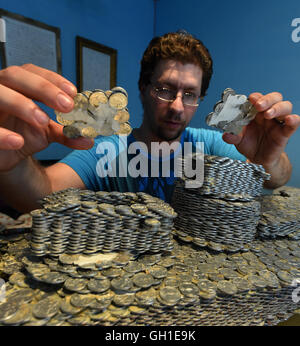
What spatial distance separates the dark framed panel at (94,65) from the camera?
95.3 inches

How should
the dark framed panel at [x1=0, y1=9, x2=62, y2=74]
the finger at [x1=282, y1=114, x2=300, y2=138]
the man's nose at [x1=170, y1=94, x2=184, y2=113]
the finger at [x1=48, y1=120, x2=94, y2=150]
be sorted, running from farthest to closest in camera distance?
the dark framed panel at [x1=0, y1=9, x2=62, y2=74] < the man's nose at [x1=170, y1=94, x2=184, y2=113] < the finger at [x1=282, y1=114, x2=300, y2=138] < the finger at [x1=48, y1=120, x2=94, y2=150]

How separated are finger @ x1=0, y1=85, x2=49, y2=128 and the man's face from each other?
0.77 m

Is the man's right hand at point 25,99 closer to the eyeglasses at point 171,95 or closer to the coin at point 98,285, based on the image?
the coin at point 98,285

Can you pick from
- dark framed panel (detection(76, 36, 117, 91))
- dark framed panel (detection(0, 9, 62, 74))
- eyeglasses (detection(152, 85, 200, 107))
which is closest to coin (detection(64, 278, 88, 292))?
eyeglasses (detection(152, 85, 200, 107))

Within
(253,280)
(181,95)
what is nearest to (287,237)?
(253,280)

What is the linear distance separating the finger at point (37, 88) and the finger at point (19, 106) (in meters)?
0.04

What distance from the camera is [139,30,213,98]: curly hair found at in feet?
4.41

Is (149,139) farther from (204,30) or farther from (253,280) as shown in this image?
(204,30)

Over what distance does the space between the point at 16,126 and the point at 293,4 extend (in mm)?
2687

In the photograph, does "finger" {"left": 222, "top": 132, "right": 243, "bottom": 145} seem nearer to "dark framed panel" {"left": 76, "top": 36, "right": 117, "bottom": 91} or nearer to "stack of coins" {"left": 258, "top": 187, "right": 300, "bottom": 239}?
"stack of coins" {"left": 258, "top": 187, "right": 300, "bottom": 239}

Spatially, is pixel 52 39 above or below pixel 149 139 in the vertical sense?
above

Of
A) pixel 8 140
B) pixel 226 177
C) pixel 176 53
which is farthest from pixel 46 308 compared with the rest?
pixel 176 53

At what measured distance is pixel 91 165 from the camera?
148cm

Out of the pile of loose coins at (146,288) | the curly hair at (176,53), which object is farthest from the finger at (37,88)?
the curly hair at (176,53)
